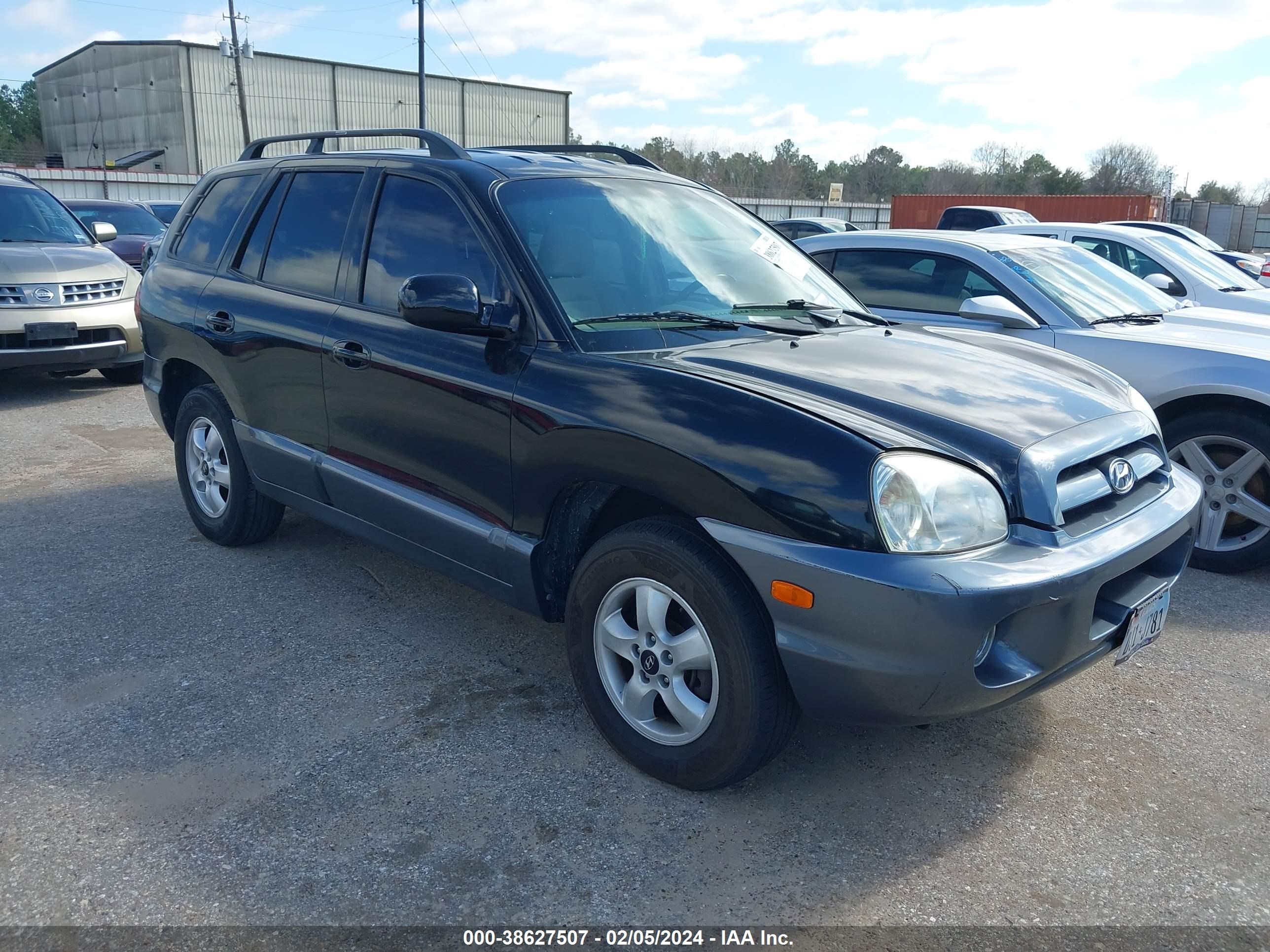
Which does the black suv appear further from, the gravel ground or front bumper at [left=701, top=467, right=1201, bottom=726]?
the gravel ground

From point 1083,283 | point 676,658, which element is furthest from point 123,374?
point 676,658

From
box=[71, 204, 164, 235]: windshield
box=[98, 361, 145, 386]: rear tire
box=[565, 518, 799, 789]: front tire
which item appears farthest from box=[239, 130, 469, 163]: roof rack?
box=[71, 204, 164, 235]: windshield

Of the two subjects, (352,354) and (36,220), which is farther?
(36,220)

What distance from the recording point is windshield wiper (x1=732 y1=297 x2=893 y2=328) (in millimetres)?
3678

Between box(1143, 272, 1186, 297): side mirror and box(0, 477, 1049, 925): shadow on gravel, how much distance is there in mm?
5440

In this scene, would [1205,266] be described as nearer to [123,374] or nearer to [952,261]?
[952,261]

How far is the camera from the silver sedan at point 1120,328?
484 centimetres

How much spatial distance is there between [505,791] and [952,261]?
429 centimetres

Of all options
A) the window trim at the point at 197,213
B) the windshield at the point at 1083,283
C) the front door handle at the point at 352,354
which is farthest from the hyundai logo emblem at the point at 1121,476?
the window trim at the point at 197,213

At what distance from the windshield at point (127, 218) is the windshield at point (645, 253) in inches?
528

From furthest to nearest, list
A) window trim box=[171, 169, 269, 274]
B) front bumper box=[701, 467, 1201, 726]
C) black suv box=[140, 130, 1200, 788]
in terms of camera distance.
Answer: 1. window trim box=[171, 169, 269, 274]
2. black suv box=[140, 130, 1200, 788]
3. front bumper box=[701, 467, 1201, 726]

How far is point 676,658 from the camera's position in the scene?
2859 millimetres

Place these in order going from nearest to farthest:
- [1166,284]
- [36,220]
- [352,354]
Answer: [352,354], [1166,284], [36,220]

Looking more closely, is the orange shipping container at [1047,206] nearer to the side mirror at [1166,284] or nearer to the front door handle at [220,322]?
the side mirror at [1166,284]
